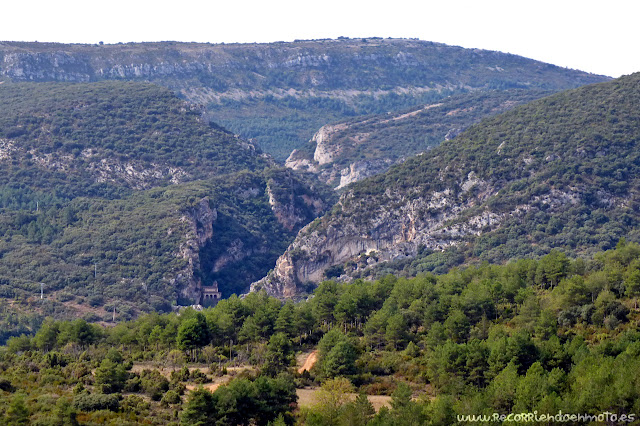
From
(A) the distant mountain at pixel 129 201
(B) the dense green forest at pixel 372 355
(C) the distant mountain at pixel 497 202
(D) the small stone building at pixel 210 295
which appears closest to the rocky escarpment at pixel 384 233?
(C) the distant mountain at pixel 497 202

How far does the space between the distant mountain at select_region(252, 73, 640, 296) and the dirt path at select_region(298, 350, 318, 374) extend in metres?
41.6

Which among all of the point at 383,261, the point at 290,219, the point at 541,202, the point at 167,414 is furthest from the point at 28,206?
the point at 167,414

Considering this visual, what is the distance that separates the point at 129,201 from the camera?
Result: 154 metres

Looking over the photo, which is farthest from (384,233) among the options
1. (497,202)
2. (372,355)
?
(372,355)

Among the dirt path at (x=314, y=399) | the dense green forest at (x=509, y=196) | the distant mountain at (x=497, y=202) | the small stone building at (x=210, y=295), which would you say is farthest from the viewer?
the small stone building at (x=210, y=295)

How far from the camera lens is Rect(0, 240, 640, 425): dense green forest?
5791 cm

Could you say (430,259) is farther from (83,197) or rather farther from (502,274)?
(83,197)

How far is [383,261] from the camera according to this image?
5020 inches

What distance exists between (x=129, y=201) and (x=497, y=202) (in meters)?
54.5

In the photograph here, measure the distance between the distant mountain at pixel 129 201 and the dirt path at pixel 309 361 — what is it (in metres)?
44.2

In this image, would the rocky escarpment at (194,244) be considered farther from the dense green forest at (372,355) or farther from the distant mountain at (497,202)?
the dense green forest at (372,355)

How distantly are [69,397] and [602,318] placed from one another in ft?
113

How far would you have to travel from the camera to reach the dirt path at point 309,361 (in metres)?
73.4

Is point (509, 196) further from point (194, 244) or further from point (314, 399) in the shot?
point (314, 399)
